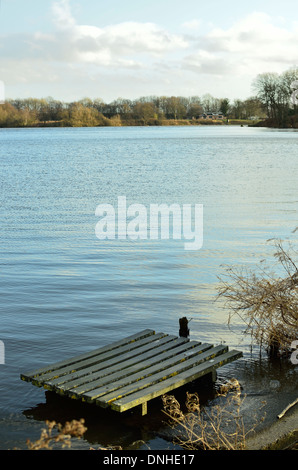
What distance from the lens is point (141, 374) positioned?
24.7ft

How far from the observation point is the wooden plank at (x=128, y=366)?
7.21m

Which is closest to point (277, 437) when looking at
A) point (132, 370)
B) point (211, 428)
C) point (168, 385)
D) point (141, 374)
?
point (211, 428)

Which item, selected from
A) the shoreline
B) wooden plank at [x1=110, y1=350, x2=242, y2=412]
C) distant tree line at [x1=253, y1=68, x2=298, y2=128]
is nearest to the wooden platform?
wooden plank at [x1=110, y1=350, x2=242, y2=412]

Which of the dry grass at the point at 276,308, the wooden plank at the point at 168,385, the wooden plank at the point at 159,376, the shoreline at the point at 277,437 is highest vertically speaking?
the dry grass at the point at 276,308

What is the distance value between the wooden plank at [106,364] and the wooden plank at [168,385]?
718 millimetres

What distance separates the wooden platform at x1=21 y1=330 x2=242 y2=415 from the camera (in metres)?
7.03

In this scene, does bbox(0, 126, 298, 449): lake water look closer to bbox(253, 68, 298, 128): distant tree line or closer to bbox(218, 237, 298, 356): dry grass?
bbox(218, 237, 298, 356): dry grass

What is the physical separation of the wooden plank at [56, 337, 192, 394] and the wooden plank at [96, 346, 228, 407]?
28 centimetres

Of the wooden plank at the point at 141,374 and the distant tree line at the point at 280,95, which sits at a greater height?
the distant tree line at the point at 280,95

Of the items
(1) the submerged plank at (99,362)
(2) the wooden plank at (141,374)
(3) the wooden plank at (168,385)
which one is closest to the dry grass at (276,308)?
(3) the wooden plank at (168,385)

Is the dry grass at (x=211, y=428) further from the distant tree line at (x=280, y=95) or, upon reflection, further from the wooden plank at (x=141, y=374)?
the distant tree line at (x=280, y=95)

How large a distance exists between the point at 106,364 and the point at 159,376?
826 mm
